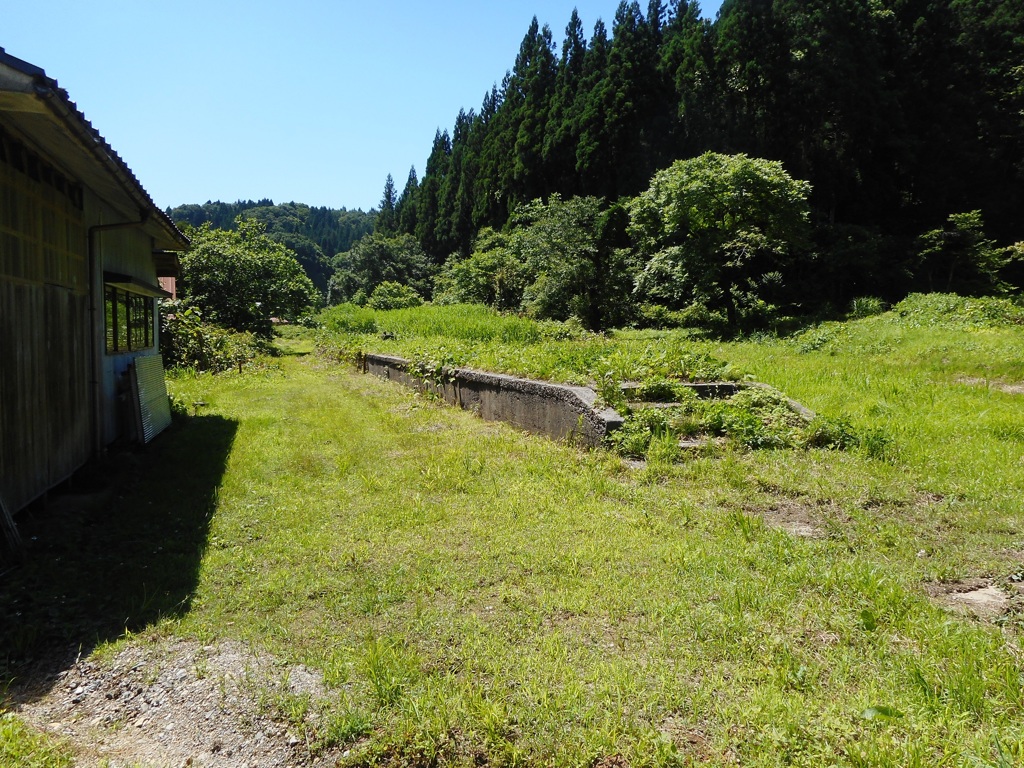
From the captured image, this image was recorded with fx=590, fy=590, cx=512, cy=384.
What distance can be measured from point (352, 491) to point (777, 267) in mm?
23298

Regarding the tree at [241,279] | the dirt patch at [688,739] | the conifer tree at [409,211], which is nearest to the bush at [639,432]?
the dirt patch at [688,739]

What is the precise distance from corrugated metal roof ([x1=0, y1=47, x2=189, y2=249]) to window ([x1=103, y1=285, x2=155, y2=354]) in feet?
4.18

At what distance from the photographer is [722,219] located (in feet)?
58.7

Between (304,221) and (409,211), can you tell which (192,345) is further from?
(304,221)

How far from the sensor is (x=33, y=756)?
1.99 m

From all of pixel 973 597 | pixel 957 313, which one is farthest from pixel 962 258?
pixel 973 597

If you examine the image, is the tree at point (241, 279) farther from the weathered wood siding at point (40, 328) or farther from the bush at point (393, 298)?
the weathered wood siding at point (40, 328)

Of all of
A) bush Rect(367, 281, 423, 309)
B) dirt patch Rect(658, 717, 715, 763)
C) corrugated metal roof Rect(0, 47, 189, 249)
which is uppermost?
bush Rect(367, 281, 423, 309)

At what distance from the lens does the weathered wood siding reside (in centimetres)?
395

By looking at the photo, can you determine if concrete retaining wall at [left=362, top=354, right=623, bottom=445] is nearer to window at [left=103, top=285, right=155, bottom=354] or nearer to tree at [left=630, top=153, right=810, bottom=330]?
window at [left=103, top=285, right=155, bottom=354]

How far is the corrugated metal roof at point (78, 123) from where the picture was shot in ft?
9.59

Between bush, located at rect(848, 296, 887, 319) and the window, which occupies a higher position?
bush, located at rect(848, 296, 887, 319)

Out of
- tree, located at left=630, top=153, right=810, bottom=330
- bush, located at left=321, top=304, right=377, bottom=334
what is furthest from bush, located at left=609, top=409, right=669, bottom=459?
bush, located at left=321, top=304, right=377, bottom=334

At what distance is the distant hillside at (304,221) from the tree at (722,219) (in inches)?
2768
